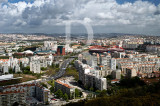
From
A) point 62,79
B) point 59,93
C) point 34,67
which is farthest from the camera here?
Answer: point 34,67

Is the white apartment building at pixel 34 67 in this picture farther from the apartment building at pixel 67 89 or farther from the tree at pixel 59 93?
the tree at pixel 59 93

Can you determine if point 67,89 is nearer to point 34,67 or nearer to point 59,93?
point 59,93

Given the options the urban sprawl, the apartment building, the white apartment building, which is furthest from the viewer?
the white apartment building

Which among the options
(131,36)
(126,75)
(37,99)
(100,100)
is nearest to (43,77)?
(37,99)

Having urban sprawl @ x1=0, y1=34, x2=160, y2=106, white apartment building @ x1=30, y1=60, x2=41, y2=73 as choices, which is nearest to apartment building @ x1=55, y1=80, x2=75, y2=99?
urban sprawl @ x1=0, y1=34, x2=160, y2=106

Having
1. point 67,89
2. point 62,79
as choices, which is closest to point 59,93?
point 67,89

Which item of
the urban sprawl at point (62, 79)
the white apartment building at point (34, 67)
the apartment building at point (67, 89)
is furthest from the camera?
the white apartment building at point (34, 67)

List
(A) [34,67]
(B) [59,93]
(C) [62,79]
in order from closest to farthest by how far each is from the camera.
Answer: (B) [59,93] < (C) [62,79] < (A) [34,67]

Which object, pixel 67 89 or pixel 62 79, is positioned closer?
pixel 67 89

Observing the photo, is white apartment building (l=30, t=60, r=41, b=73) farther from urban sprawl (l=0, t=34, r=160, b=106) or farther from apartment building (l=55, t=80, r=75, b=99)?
apartment building (l=55, t=80, r=75, b=99)

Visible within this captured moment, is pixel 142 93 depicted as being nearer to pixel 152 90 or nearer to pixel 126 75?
pixel 152 90

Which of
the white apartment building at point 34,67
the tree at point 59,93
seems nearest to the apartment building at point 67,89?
the tree at point 59,93
